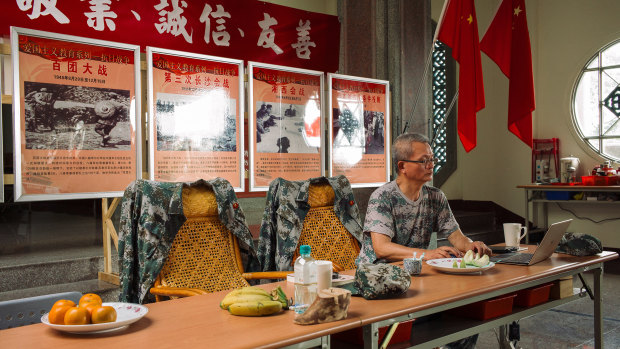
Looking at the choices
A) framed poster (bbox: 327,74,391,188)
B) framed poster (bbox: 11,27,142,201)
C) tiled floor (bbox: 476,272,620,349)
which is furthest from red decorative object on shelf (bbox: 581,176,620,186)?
framed poster (bbox: 11,27,142,201)

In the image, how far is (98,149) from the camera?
3.22m

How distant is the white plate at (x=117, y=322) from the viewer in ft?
4.33

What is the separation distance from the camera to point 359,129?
15.1 feet

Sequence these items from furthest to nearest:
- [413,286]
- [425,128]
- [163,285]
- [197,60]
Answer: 1. [425,128]
2. [197,60]
3. [163,285]
4. [413,286]

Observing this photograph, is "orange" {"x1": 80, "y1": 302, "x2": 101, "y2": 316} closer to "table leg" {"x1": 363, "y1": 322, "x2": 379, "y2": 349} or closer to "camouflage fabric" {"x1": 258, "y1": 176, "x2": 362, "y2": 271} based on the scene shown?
"table leg" {"x1": 363, "y1": 322, "x2": 379, "y2": 349}

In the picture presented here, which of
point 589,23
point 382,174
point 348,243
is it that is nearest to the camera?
point 348,243

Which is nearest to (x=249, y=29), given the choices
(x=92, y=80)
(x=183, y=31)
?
(x=183, y=31)

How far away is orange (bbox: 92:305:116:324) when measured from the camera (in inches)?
53.1

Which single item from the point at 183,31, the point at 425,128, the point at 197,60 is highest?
the point at 183,31

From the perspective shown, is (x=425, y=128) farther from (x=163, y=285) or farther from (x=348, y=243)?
(x=163, y=285)

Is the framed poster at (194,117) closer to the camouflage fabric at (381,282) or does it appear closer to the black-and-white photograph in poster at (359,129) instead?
the black-and-white photograph in poster at (359,129)

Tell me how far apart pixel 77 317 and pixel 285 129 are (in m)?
2.92

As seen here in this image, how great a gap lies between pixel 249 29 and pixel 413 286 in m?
2.99

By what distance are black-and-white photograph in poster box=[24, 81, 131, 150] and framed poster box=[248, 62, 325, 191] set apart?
96 centimetres
